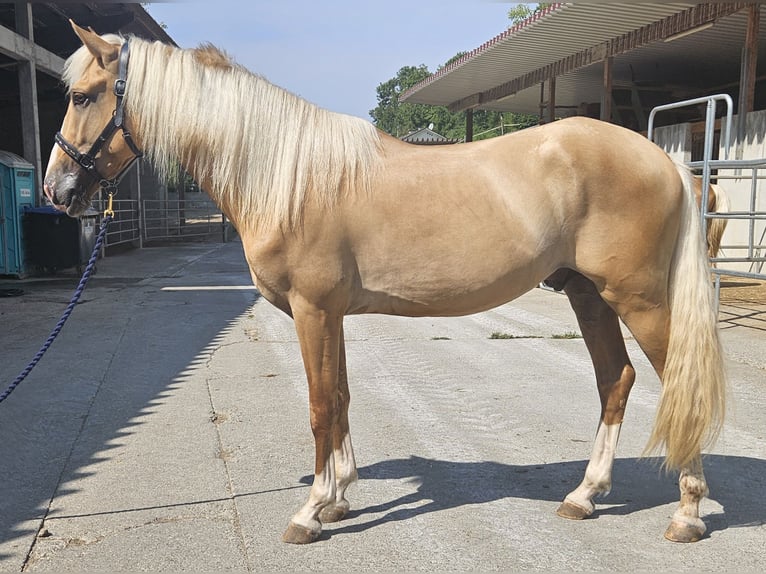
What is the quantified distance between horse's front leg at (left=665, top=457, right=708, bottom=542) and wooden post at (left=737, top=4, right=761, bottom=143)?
757cm

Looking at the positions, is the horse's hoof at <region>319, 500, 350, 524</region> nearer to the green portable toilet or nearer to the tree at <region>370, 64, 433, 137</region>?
the green portable toilet

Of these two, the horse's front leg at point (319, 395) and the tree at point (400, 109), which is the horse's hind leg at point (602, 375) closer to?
the horse's front leg at point (319, 395)

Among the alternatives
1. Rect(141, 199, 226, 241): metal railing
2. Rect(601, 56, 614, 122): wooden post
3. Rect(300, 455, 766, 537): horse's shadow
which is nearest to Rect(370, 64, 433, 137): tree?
Rect(141, 199, 226, 241): metal railing

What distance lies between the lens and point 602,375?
9.20 ft

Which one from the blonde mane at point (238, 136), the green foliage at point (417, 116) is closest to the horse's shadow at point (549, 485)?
the blonde mane at point (238, 136)

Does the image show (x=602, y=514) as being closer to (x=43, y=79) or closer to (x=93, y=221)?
(x=93, y=221)

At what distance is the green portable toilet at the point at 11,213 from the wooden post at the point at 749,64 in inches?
429

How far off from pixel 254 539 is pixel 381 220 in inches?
51.6

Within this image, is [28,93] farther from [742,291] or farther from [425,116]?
[425,116]

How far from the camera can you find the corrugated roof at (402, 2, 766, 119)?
28.7 ft

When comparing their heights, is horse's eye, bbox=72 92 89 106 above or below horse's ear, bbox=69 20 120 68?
below

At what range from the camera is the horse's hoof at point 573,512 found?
2.62 meters

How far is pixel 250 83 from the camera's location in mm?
2480

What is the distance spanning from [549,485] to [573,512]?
0.33m
